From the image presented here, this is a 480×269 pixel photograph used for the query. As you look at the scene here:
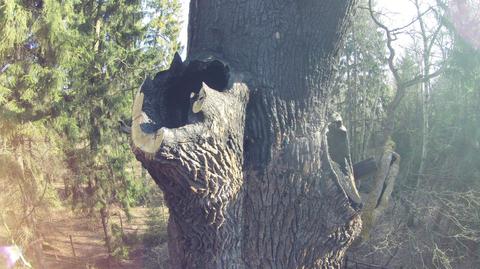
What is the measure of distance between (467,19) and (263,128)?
29.4 feet

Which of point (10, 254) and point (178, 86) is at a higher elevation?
point (178, 86)

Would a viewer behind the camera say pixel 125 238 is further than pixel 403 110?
Yes

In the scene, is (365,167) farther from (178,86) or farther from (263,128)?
(178,86)

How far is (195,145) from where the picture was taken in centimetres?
215

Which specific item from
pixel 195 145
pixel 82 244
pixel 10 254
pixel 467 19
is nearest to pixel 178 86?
pixel 195 145

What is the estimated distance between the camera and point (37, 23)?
27.1 ft

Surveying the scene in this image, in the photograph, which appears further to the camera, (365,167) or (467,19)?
(467,19)

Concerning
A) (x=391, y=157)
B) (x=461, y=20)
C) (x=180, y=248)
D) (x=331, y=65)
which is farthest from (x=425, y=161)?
(x=180, y=248)

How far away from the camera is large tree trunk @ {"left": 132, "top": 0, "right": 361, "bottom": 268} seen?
2.42 metres

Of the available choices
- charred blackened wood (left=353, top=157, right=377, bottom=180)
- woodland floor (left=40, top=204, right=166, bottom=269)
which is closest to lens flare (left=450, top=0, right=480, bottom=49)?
charred blackened wood (left=353, top=157, right=377, bottom=180)

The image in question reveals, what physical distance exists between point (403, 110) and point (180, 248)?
12374 millimetres

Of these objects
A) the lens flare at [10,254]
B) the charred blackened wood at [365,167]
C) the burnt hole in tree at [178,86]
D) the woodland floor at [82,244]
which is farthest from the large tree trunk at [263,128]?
the woodland floor at [82,244]

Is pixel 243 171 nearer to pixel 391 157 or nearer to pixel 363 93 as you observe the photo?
pixel 391 157

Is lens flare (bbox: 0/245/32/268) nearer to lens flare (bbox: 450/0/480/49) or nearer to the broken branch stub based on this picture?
the broken branch stub
